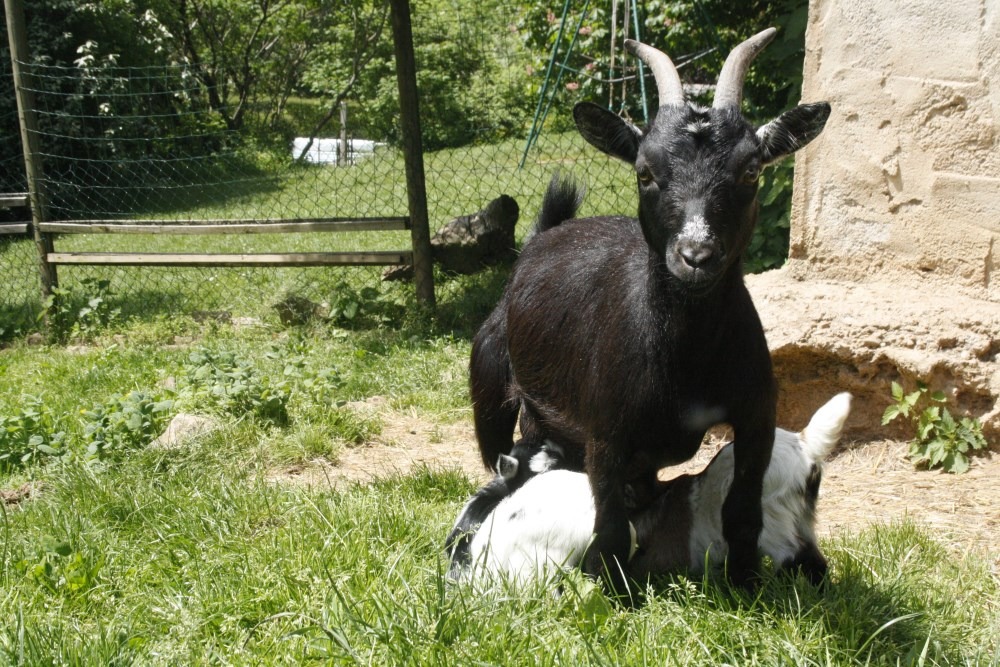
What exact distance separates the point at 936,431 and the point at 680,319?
2099 millimetres

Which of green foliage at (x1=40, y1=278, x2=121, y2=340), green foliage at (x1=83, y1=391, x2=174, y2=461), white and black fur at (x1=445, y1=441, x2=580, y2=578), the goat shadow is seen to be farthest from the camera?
green foliage at (x1=40, y1=278, x2=121, y2=340)

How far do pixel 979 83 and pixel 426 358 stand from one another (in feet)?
11.9

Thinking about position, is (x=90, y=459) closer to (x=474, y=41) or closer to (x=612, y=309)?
Result: (x=612, y=309)

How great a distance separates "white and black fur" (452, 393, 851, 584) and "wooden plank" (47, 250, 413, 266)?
4200mm

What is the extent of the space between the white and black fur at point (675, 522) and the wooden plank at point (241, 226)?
420 cm

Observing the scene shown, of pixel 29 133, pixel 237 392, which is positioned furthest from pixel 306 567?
pixel 29 133

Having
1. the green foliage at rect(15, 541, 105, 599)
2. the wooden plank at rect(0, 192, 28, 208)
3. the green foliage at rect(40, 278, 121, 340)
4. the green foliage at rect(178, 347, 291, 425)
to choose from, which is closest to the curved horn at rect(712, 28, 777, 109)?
the green foliage at rect(15, 541, 105, 599)

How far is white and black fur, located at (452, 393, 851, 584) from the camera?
3271 mm

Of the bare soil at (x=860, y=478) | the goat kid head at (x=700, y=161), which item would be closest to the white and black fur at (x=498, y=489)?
the bare soil at (x=860, y=478)

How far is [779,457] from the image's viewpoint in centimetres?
344

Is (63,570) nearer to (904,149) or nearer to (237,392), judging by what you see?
(237,392)

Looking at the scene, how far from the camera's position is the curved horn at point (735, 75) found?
3.01 metres

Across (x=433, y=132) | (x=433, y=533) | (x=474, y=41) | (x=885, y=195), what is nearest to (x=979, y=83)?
(x=885, y=195)

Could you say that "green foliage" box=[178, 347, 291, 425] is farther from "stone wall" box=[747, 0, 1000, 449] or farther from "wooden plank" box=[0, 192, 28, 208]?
"wooden plank" box=[0, 192, 28, 208]
